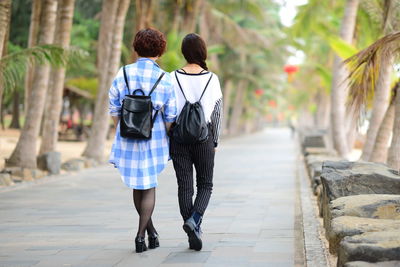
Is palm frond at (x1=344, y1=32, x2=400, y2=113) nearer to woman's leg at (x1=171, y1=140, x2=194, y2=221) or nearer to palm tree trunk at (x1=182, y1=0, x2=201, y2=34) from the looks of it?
woman's leg at (x1=171, y1=140, x2=194, y2=221)

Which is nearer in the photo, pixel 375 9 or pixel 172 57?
pixel 375 9

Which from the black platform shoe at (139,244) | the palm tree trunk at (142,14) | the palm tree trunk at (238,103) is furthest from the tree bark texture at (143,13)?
the palm tree trunk at (238,103)

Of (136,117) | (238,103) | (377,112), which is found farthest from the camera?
(238,103)

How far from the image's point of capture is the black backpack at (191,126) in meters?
6.11

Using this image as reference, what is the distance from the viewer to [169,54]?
23078 millimetres

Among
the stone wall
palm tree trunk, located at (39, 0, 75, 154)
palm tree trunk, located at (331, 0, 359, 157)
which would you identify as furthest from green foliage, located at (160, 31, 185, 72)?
the stone wall

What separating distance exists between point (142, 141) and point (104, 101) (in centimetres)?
1283

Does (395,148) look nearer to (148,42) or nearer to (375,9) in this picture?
(375,9)

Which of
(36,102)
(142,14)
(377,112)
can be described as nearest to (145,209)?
(36,102)

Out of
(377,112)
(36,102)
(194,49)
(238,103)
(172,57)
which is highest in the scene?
(172,57)

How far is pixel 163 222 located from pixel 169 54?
15280 millimetres

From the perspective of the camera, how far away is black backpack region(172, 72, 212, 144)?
20.0 ft

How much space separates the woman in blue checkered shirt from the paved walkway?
1.76 ft

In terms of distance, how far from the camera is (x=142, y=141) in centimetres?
609
